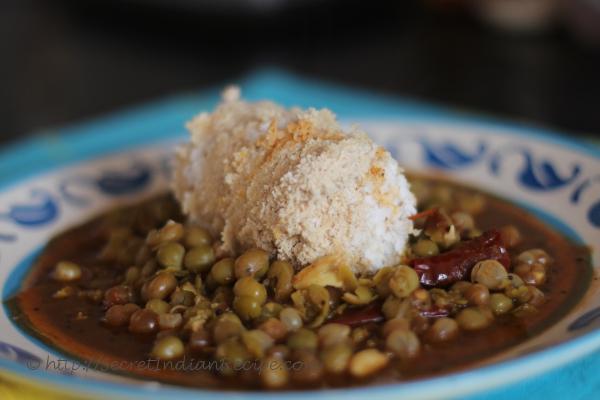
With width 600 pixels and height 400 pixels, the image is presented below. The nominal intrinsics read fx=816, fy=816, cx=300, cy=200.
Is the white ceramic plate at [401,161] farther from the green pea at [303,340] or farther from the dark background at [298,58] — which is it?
the dark background at [298,58]

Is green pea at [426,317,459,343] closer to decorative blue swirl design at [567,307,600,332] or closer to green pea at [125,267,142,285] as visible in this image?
decorative blue swirl design at [567,307,600,332]

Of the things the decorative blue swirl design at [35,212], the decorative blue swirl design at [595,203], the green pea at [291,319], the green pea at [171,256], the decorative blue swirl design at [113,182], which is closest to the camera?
the green pea at [291,319]

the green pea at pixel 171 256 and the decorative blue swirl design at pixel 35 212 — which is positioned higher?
the green pea at pixel 171 256

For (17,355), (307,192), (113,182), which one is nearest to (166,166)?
(113,182)

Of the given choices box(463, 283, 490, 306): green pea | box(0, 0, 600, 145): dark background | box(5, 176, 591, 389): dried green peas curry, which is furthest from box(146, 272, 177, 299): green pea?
box(0, 0, 600, 145): dark background

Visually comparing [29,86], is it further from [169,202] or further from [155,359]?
[155,359]

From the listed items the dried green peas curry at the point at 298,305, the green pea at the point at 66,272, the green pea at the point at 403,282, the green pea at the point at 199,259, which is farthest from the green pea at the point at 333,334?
the green pea at the point at 66,272
